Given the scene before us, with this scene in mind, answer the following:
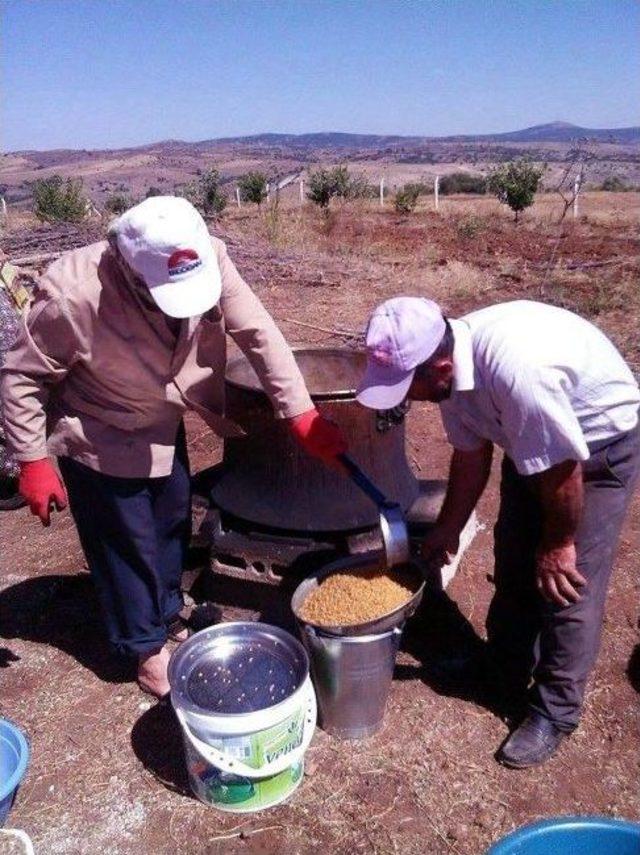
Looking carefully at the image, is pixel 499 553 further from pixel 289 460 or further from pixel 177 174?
pixel 177 174

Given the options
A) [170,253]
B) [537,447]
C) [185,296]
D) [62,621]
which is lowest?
[62,621]

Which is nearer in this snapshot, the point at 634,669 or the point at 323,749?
the point at 323,749

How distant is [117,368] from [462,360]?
3.51 ft

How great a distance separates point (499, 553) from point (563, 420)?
85cm

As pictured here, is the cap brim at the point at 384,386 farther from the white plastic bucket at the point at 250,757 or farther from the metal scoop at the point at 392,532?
the white plastic bucket at the point at 250,757

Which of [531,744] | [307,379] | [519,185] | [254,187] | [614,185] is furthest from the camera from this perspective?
[614,185]

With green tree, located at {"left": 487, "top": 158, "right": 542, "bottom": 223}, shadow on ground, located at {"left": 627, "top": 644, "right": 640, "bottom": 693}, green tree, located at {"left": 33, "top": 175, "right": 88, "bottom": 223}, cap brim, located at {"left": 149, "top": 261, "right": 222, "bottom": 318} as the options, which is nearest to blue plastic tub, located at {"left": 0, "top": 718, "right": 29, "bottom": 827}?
cap brim, located at {"left": 149, "top": 261, "right": 222, "bottom": 318}

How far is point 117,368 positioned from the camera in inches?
91.8

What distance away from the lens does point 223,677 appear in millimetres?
2311

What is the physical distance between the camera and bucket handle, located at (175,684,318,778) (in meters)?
2.09

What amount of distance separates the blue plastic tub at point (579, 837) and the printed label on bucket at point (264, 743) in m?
0.67

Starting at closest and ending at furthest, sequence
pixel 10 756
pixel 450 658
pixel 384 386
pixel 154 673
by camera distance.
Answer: pixel 384 386 → pixel 10 756 → pixel 154 673 → pixel 450 658

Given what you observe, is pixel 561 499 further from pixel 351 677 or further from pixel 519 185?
pixel 519 185

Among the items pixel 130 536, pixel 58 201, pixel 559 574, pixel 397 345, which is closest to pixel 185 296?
pixel 397 345
